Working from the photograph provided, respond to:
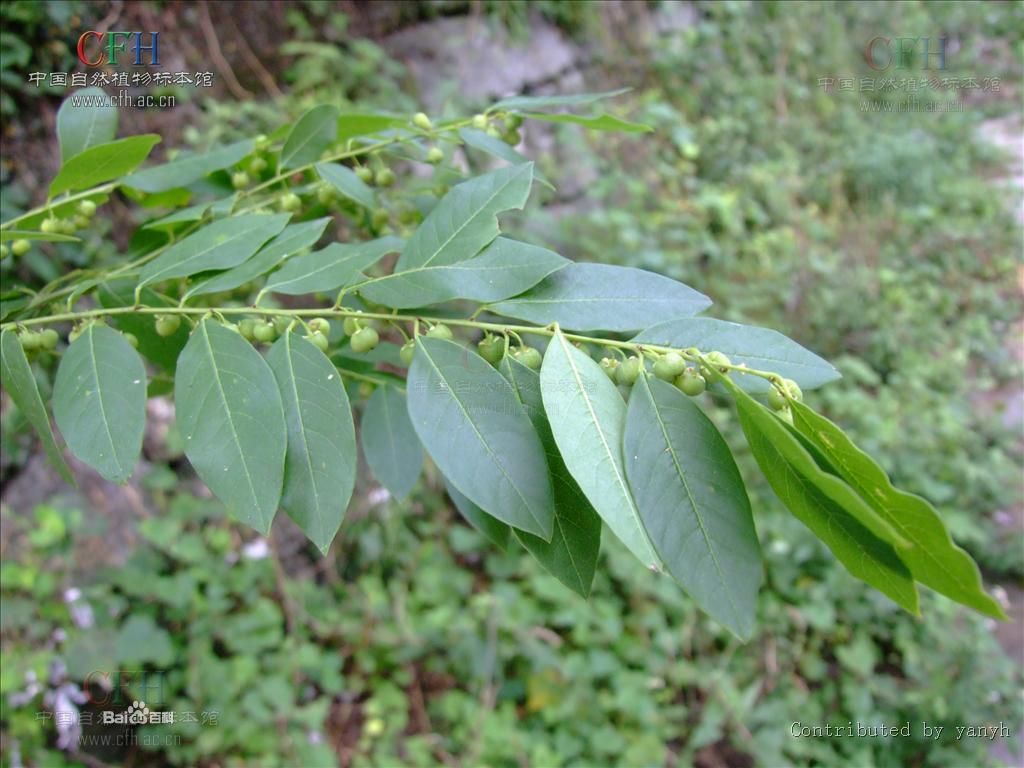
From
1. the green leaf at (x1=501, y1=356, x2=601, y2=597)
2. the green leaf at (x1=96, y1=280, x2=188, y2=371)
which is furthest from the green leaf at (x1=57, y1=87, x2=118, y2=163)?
the green leaf at (x1=501, y1=356, x2=601, y2=597)

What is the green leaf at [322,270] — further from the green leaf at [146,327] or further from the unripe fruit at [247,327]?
the green leaf at [146,327]

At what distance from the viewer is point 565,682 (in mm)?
1986

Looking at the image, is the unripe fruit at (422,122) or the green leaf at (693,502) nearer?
the green leaf at (693,502)

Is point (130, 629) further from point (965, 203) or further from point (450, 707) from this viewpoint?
point (965, 203)

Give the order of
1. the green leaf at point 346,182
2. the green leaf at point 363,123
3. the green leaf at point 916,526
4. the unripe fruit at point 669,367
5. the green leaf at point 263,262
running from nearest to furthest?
the green leaf at point 916,526
the unripe fruit at point 669,367
the green leaf at point 263,262
the green leaf at point 346,182
the green leaf at point 363,123

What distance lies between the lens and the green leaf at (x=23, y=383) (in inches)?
23.3

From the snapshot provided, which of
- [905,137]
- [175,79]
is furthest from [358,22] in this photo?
[905,137]

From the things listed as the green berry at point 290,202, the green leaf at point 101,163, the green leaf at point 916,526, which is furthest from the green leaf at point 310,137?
the green leaf at point 916,526

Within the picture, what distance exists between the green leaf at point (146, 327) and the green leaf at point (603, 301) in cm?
36

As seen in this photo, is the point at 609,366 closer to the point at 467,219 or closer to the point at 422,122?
the point at 467,219

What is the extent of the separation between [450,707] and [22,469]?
4.31ft

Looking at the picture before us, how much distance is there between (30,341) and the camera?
0.67 meters

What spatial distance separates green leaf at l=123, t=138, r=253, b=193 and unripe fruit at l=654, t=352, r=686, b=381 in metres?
0.56

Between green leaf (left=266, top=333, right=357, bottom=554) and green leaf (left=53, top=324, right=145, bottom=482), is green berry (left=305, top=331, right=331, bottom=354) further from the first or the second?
green leaf (left=53, top=324, right=145, bottom=482)
